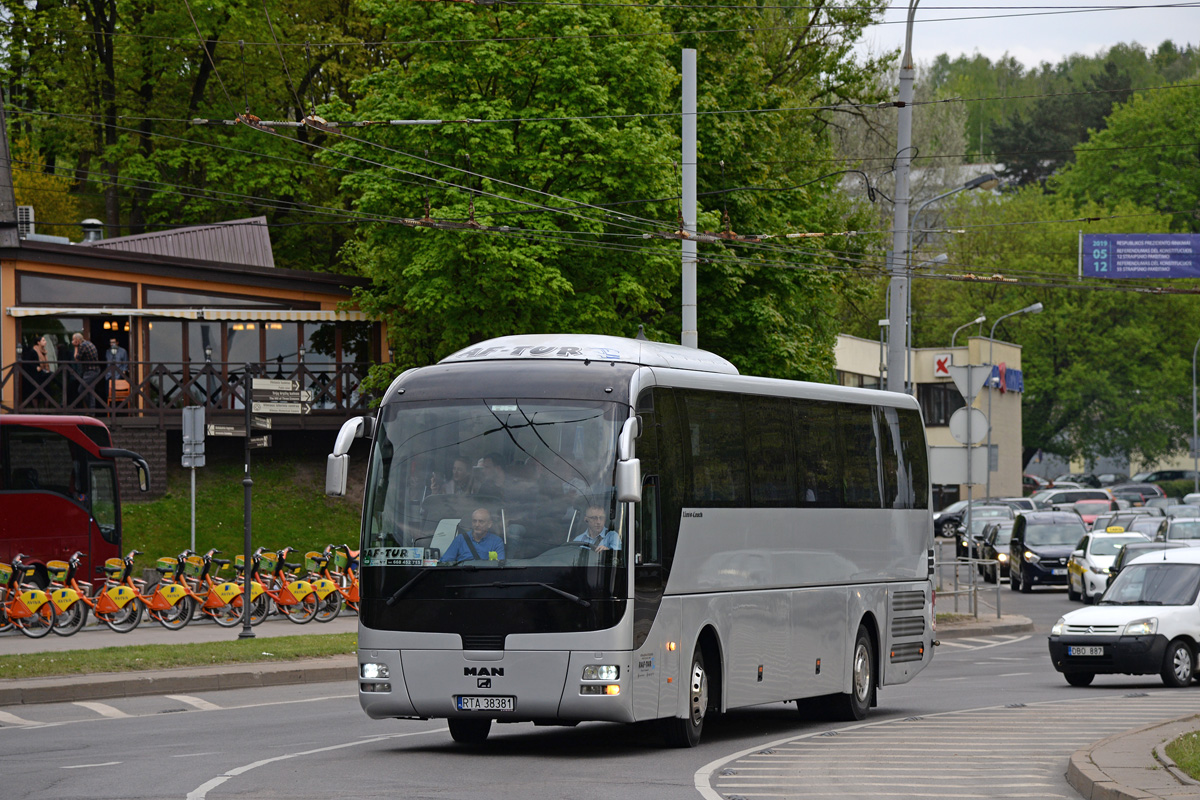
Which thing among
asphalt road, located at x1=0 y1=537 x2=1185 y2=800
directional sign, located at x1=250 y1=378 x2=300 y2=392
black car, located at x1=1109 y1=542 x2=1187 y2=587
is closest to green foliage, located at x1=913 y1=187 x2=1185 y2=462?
black car, located at x1=1109 y1=542 x2=1187 y2=587

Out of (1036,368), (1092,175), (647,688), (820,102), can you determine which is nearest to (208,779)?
(647,688)

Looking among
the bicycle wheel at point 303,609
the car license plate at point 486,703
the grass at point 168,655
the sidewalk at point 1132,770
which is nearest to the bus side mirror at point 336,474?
the car license plate at point 486,703

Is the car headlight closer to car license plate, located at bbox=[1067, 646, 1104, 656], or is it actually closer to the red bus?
car license plate, located at bbox=[1067, 646, 1104, 656]

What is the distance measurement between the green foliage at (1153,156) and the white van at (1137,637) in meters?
71.9

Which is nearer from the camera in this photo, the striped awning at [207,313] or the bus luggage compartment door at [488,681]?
the bus luggage compartment door at [488,681]

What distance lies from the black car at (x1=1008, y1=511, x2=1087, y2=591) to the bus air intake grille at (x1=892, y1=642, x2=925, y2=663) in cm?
2440

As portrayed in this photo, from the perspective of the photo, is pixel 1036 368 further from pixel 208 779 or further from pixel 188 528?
pixel 208 779

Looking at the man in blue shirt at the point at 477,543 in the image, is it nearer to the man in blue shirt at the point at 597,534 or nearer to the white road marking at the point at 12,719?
the man in blue shirt at the point at 597,534

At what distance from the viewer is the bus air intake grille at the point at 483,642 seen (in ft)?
42.3

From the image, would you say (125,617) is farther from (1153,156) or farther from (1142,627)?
(1153,156)

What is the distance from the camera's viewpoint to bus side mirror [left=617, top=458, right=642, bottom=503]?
491 inches

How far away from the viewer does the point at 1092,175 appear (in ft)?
310

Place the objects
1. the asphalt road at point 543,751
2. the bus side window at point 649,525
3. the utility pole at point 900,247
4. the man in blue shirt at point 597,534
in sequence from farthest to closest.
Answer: the utility pole at point 900,247, the bus side window at point 649,525, the man in blue shirt at point 597,534, the asphalt road at point 543,751

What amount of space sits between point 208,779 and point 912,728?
684cm
